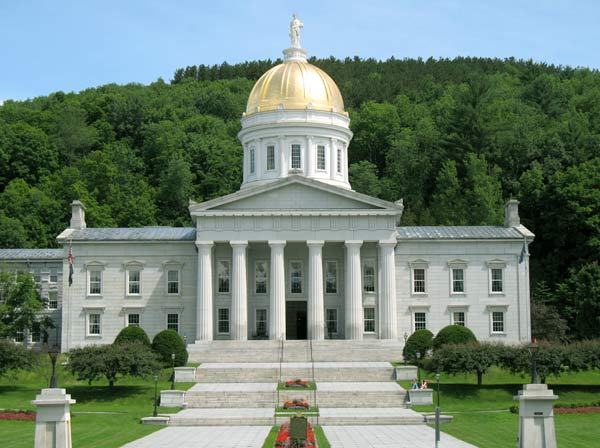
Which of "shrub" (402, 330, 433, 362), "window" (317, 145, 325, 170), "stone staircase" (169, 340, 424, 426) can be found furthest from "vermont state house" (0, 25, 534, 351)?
"shrub" (402, 330, 433, 362)

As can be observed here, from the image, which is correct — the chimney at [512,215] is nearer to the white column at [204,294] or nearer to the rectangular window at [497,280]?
the rectangular window at [497,280]

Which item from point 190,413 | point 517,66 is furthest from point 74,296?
point 517,66

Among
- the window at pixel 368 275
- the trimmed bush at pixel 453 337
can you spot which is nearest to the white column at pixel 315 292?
the window at pixel 368 275

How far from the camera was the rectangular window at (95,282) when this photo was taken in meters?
70.6

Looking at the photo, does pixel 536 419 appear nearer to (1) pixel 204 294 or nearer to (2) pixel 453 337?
(2) pixel 453 337

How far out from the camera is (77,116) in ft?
394

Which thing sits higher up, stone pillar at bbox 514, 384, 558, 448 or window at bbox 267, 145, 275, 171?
window at bbox 267, 145, 275, 171

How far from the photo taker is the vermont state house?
6725 centimetres

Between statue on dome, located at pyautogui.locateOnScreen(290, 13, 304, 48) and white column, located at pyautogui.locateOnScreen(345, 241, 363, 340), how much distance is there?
2290 centimetres

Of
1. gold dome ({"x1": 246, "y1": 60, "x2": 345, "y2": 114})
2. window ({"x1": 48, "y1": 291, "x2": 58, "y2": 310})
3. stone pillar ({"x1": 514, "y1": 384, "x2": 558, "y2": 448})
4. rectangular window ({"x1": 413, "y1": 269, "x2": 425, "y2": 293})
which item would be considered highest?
gold dome ({"x1": 246, "y1": 60, "x2": 345, "y2": 114})

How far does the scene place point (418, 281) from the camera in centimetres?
7075

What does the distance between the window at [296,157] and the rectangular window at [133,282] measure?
51.7 feet

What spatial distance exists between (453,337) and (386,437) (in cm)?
2074

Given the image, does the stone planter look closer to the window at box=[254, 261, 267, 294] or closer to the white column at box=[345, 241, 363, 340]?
the white column at box=[345, 241, 363, 340]
